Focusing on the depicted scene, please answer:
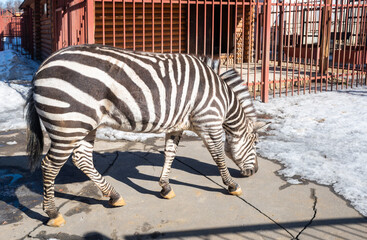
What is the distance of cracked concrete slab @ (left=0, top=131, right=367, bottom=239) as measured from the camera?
326 cm

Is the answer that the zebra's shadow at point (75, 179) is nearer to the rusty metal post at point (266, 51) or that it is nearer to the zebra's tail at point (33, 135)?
the zebra's tail at point (33, 135)

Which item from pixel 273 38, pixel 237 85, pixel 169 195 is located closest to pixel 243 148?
pixel 237 85

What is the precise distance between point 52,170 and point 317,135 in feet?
14.1

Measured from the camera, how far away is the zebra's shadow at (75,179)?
3759 mm

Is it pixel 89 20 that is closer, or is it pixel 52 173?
pixel 52 173

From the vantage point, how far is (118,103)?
3.38 m

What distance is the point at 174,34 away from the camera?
519 inches

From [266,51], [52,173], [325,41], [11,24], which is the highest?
[11,24]

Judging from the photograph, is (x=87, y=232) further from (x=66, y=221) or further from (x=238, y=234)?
(x=238, y=234)

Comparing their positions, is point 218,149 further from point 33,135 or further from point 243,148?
point 33,135

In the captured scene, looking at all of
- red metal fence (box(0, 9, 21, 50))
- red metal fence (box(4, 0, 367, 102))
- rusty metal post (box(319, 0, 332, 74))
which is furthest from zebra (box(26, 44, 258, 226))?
red metal fence (box(0, 9, 21, 50))

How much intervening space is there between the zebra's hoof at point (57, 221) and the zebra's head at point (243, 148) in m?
1.93

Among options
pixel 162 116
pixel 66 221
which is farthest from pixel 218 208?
pixel 66 221

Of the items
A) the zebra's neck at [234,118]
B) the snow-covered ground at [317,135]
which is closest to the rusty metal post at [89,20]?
the snow-covered ground at [317,135]
